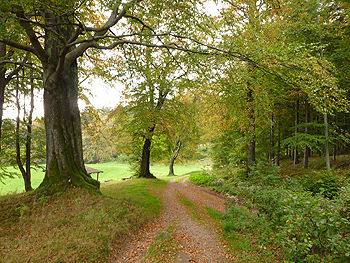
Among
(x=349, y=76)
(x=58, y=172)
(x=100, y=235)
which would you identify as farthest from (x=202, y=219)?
(x=349, y=76)

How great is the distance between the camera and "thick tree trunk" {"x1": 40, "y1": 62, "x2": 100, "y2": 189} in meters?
6.65

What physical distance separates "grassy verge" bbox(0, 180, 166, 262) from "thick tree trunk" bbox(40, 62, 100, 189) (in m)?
0.63

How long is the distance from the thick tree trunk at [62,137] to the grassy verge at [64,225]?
2.07 ft

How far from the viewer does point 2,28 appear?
4.60 metres

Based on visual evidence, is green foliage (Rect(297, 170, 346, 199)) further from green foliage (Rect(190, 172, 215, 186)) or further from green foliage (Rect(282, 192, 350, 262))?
green foliage (Rect(190, 172, 215, 186))

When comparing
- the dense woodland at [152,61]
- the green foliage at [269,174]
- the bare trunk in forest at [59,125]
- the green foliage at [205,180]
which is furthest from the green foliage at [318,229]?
the green foliage at [205,180]

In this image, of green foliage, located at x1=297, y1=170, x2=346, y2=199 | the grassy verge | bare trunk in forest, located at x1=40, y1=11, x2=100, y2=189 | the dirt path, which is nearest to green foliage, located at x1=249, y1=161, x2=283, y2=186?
green foliage, located at x1=297, y1=170, x2=346, y2=199

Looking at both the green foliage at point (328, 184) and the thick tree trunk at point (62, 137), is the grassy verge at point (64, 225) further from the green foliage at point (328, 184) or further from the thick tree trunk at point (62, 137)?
the green foliage at point (328, 184)

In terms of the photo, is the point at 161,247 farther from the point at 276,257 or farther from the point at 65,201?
the point at 65,201

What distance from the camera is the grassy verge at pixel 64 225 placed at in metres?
4.00

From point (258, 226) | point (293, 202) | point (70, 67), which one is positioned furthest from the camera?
point (70, 67)

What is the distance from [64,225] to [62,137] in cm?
331

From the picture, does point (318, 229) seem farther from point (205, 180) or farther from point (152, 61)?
point (205, 180)

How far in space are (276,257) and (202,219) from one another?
3351 millimetres
